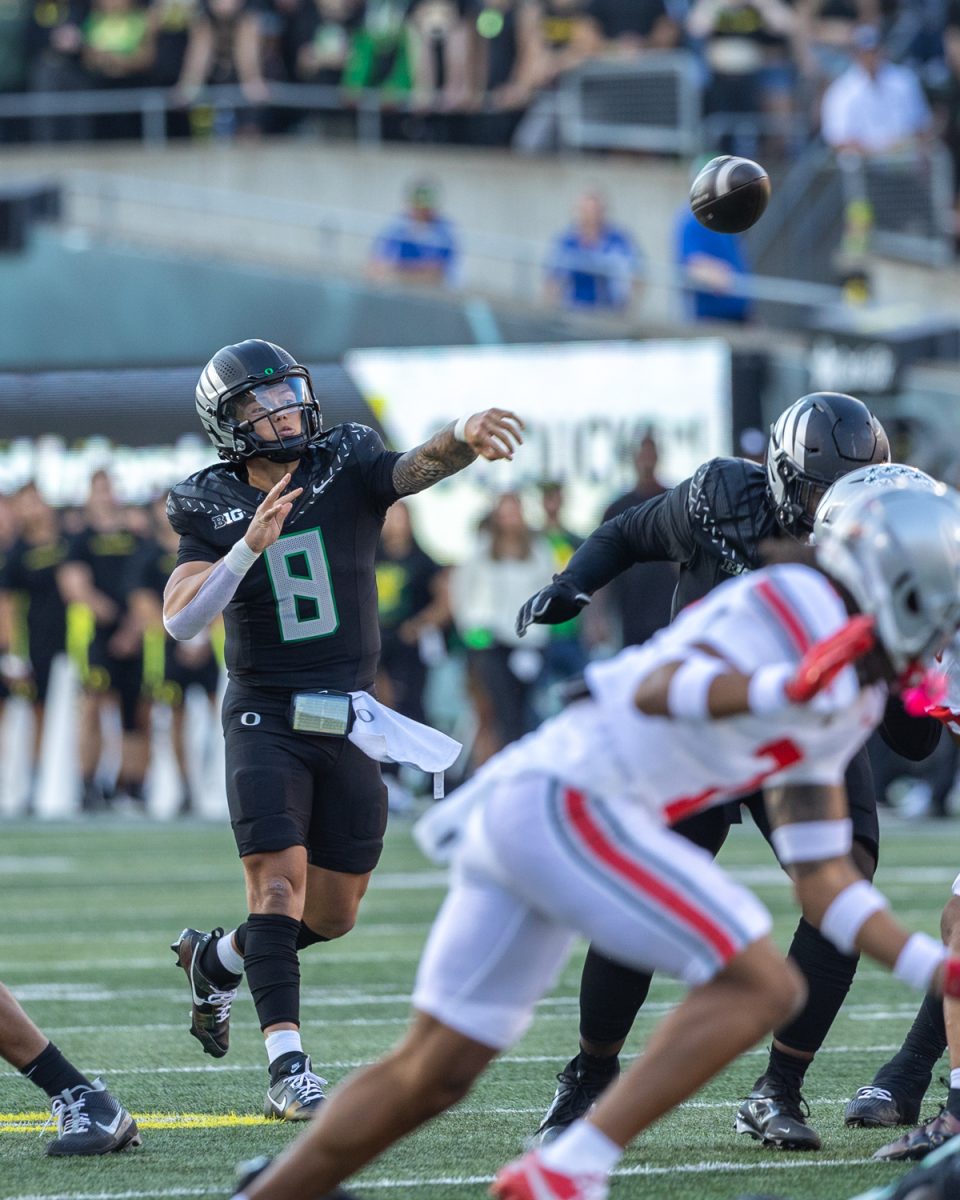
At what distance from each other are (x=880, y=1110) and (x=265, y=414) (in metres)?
2.25

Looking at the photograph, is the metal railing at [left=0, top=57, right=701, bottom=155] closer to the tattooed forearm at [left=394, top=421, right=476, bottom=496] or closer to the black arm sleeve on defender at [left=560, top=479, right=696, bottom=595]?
the tattooed forearm at [left=394, top=421, right=476, bottom=496]

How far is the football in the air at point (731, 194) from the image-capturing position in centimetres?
593

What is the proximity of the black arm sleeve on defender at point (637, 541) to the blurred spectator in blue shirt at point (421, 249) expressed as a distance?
11429mm

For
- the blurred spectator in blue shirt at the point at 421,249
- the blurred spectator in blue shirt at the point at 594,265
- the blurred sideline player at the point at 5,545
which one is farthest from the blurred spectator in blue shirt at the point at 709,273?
the blurred sideline player at the point at 5,545

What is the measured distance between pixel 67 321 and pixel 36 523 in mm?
2987

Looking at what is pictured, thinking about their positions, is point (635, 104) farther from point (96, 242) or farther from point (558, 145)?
point (96, 242)

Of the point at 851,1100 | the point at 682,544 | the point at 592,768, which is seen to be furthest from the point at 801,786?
the point at 851,1100

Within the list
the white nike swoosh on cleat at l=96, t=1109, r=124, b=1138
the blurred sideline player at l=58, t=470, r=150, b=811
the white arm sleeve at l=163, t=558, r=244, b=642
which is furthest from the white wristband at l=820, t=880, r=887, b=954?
the blurred sideline player at l=58, t=470, r=150, b=811

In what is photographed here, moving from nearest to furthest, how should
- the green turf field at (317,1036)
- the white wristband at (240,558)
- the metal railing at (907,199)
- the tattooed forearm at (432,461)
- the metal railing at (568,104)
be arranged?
the green turf field at (317,1036) < the white wristband at (240,558) < the tattooed forearm at (432,461) < the metal railing at (907,199) < the metal railing at (568,104)

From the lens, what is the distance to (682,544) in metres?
5.28

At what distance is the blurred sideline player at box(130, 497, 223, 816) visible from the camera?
570 inches

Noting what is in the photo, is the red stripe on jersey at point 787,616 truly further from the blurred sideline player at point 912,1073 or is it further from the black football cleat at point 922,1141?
the black football cleat at point 922,1141

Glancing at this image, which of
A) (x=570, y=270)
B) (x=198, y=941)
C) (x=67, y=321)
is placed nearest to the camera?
(x=198, y=941)

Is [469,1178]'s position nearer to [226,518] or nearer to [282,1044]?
[282,1044]
